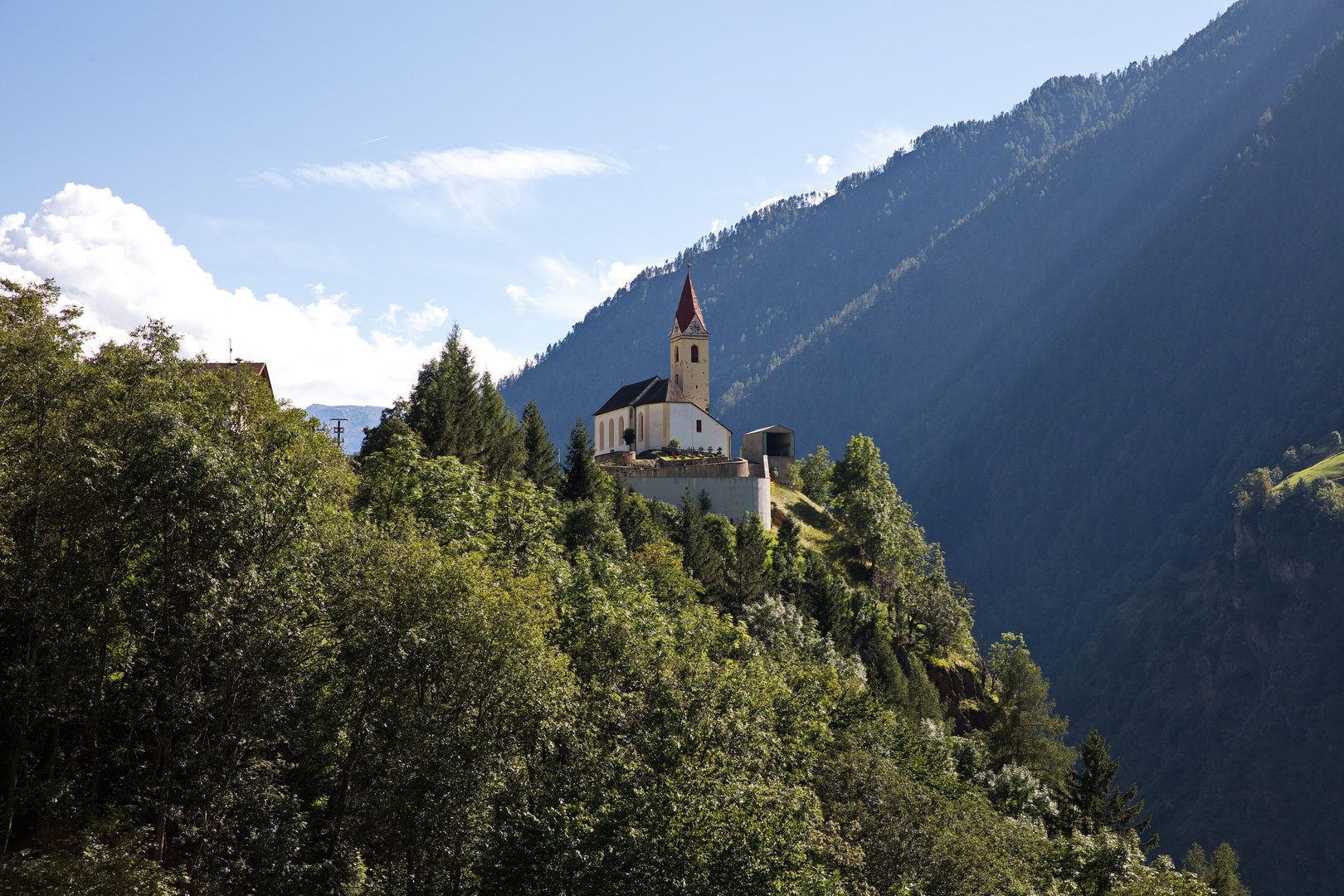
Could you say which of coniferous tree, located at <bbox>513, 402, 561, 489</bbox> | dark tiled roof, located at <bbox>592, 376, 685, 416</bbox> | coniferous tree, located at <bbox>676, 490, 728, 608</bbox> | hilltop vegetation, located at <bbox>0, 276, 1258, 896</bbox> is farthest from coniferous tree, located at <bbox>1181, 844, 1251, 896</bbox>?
dark tiled roof, located at <bbox>592, 376, 685, 416</bbox>

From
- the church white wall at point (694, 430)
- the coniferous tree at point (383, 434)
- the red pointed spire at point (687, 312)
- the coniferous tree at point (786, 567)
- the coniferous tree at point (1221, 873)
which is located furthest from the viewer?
the red pointed spire at point (687, 312)

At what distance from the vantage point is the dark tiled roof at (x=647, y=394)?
96.8m

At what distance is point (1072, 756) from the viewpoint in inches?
3017

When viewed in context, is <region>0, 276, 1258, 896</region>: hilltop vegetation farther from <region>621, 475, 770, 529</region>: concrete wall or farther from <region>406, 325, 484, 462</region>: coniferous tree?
<region>621, 475, 770, 529</region>: concrete wall

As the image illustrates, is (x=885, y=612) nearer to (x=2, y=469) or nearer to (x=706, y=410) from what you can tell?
(x=706, y=410)

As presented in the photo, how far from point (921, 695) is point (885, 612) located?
42.3ft

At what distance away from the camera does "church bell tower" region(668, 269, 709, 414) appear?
103m

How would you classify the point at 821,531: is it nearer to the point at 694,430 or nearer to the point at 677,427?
the point at 694,430

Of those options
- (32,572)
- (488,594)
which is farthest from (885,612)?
(32,572)

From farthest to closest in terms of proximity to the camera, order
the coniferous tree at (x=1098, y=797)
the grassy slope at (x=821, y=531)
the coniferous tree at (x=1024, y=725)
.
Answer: the grassy slope at (x=821, y=531)
the coniferous tree at (x=1024, y=725)
the coniferous tree at (x=1098, y=797)

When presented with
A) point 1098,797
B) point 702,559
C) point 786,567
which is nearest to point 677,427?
point 786,567

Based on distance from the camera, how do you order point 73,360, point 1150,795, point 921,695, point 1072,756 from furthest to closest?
point 1150,795
point 1072,756
point 921,695
point 73,360

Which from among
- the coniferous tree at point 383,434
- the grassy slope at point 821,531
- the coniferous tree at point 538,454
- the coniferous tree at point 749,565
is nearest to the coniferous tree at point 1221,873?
the grassy slope at point 821,531

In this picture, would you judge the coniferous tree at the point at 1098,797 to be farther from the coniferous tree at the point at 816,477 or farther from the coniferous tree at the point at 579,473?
the coniferous tree at the point at 816,477
